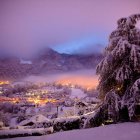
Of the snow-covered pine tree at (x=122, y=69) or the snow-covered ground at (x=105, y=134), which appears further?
the snow-covered pine tree at (x=122, y=69)

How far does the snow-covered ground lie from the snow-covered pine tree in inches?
46.0

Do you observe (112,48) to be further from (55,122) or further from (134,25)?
(55,122)

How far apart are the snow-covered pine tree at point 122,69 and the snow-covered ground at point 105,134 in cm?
117

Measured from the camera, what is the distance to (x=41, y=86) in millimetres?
158750

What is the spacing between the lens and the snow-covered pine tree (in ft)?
35.2

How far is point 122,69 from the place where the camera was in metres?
11.0

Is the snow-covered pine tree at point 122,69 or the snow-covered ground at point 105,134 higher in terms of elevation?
the snow-covered pine tree at point 122,69

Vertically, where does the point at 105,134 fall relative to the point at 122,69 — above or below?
below

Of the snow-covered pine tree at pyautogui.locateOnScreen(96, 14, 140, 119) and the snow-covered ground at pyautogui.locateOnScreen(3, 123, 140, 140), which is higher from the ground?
the snow-covered pine tree at pyautogui.locateOnScreen(96, 14, 140, 119)

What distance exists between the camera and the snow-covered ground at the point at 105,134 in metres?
8.25

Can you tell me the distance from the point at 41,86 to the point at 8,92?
54730mm

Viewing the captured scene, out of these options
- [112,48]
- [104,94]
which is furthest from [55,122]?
[112,48]

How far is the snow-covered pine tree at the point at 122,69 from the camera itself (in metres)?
10.7

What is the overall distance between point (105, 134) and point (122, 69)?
3261 millimetres
